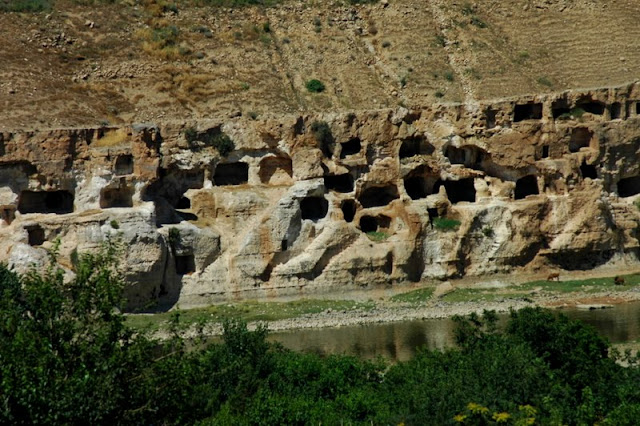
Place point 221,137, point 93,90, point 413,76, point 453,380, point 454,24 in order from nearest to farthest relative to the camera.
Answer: point 453,380 < point 221,137 < point 93,90 < point 413,76 < point 454,24

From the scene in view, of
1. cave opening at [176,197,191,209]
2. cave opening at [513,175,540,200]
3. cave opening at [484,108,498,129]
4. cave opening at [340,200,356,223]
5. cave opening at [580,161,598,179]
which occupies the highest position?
cave opening at [484,108,498,129]

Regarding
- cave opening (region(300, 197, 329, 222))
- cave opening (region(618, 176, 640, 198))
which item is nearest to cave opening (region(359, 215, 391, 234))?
cave opening (region(300, 197, 329, 222))

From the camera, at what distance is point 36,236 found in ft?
166

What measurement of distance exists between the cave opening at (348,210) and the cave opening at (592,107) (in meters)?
12.8

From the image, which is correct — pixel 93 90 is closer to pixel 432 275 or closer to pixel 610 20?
pixel 432 275

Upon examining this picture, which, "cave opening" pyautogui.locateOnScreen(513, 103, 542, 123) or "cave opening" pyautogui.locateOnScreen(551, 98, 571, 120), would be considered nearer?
"cave opening" pyautogui.locateOnScreen(551, 98, 571, 120)

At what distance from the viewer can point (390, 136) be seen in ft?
184

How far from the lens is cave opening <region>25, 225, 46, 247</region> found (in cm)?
5034

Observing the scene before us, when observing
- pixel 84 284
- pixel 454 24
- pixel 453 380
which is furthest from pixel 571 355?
pixel 454 24

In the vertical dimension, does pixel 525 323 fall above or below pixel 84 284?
below

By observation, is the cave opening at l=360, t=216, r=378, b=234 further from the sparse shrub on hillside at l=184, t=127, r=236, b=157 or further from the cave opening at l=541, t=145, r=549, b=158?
the cave opening at l=541, t=145, r=549, b=158

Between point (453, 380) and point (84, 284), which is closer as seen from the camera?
point (84, 284)

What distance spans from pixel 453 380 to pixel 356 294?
23.4m

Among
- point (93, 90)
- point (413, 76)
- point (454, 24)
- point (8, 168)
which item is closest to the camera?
point (8, 168)
